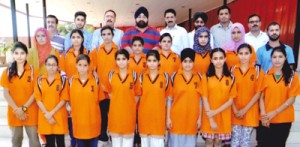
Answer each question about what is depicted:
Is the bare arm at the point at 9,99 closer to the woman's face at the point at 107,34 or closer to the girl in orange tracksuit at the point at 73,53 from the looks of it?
the girl in orange tracksuit at the point at 73,53

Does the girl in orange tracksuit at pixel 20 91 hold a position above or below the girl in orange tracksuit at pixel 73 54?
below

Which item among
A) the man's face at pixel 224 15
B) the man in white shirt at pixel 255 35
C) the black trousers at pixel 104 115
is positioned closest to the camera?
the black trousers at pixel 104 115

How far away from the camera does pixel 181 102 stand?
2.80 meters

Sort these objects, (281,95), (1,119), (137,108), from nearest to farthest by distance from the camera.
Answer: (281,95) → (137,108) → (1,119)

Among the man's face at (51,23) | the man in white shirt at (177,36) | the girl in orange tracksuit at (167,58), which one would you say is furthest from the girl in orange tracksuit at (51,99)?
the man in white shirt at (177,36)

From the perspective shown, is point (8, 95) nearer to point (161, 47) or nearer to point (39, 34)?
point (39, 34)

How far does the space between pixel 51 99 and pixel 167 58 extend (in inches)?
52.6

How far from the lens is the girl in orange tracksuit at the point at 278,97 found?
273cm

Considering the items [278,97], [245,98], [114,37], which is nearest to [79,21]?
[114,37]

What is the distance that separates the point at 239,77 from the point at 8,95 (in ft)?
7.91

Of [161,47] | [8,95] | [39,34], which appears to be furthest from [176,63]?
[8,95]

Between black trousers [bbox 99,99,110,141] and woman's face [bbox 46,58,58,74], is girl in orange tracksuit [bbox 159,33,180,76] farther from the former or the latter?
woman's face [bbox 46,58,58,74]

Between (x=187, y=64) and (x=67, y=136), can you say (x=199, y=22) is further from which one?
(x=67, y=136)

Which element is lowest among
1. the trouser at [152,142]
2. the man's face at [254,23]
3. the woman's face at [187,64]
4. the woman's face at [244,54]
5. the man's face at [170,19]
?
the trouser at [152,142]
